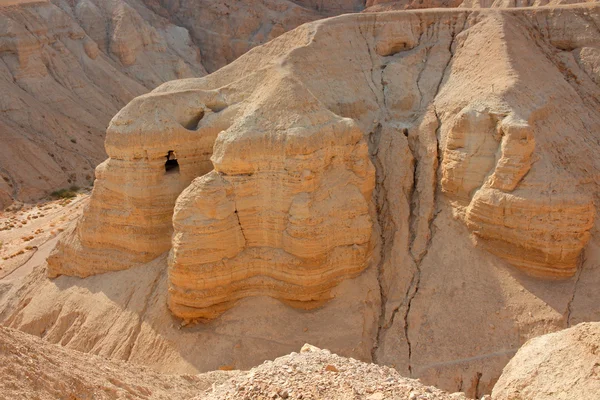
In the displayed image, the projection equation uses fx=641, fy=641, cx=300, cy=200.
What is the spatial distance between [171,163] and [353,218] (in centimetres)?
552

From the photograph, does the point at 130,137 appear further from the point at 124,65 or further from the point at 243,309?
the point at 124,65

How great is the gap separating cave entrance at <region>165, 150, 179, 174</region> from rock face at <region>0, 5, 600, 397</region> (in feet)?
0.49

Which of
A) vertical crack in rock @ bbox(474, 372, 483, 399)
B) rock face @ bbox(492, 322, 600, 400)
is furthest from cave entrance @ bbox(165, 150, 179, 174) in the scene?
rock face @ bbox(492, 322, 600, 400)

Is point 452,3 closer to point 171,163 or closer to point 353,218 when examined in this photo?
point 171,163

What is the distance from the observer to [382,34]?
19766 mm

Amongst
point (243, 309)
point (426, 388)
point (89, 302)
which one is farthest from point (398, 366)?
point (89, 302)

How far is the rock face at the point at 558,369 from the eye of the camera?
791 centimetres

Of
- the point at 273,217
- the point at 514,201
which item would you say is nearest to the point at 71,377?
the point at 273,217

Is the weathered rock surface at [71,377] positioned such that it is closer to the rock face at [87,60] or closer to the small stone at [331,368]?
the small stone at [331,368]

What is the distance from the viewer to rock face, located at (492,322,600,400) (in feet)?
26.0

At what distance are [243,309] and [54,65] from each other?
3360 centimetres

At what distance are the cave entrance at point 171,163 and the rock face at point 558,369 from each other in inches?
424

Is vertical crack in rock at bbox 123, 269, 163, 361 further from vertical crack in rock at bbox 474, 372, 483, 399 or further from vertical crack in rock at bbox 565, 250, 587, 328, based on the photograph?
vertical crack in rock at bbox 565, 250, 587, 328

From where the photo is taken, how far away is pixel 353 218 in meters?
15.3
